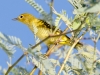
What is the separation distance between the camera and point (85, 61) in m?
0.74

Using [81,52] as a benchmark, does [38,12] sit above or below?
above

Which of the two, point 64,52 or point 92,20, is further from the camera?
point 64,52

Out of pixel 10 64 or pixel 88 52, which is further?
pixel 88 52

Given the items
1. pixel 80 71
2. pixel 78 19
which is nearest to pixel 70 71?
pixel 80 71

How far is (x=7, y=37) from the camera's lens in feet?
1.93

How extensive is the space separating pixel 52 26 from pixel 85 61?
0.45ft

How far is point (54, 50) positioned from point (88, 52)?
0.08 metres

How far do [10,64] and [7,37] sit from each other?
74 millimetres

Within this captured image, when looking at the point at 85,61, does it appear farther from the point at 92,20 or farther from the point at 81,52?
the point at 92,20

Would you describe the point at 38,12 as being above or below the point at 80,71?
above

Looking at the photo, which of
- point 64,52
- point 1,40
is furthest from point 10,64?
point 64,52

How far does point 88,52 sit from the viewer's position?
746 millimetres

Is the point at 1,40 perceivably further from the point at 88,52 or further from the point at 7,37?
the point at 88,52

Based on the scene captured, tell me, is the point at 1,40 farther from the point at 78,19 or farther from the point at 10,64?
the point at 78,19
